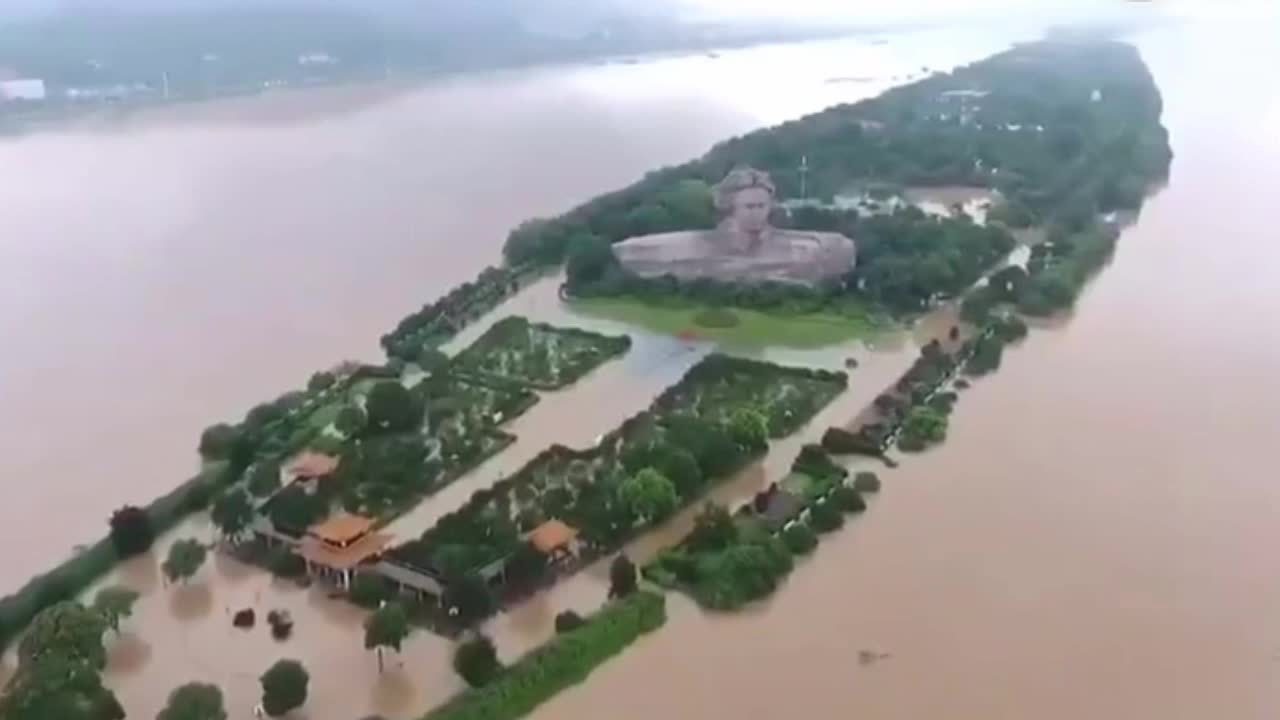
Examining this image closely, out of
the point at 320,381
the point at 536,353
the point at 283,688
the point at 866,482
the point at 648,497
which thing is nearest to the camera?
the point at 283,688

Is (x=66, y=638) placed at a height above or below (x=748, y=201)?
below

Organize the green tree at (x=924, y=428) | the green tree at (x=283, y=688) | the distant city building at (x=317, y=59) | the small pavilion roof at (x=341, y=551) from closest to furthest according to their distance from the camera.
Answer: the green tree at (x=283, y=688) < the small pavilion roof at (x=341, y=551) < the green tree at (x=924, y=428) < the distant city building at (x=317, y=59)

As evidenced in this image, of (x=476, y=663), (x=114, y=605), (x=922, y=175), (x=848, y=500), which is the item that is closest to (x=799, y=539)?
(x=848, y=500)

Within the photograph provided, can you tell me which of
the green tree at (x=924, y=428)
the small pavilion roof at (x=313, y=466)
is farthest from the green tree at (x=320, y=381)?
the green tree at (x=924, y=428)

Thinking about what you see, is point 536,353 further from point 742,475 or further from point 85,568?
point 85,568

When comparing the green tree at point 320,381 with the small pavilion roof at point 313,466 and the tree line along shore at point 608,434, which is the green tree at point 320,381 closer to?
the tree line along shore at point 608,434

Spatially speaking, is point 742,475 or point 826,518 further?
point 742,475

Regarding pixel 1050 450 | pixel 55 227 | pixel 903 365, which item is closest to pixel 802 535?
pixel 1050 450
